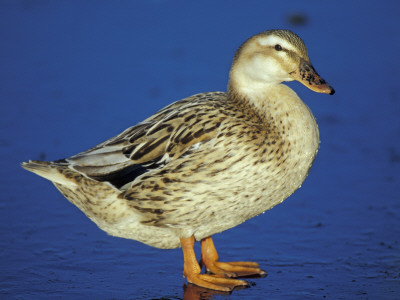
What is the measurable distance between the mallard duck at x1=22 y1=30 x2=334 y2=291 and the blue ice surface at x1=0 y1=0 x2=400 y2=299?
292 mm

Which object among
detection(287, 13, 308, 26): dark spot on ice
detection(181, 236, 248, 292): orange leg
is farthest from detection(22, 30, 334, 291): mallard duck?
detection(287, 13, 308, 26): dark spot on ice

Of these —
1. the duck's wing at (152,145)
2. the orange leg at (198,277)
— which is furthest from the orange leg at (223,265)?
the duck's wing at (152,145)

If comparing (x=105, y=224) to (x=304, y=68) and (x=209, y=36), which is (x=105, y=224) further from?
(x=209, y=36)

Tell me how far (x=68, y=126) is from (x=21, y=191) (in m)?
1.42

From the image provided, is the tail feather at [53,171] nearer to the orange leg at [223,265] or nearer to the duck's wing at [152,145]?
the duck's wing at [152,145]

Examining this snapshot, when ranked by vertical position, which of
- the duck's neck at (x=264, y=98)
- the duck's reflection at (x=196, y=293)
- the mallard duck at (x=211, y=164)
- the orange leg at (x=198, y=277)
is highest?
the duck's neck at (x=264, y=98)

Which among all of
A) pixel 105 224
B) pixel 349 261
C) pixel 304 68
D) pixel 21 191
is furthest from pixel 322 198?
pixel 21 191

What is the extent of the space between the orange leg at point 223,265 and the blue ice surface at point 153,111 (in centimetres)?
10

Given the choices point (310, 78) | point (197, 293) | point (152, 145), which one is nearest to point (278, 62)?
point (310, 78)

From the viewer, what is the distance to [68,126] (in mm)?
7988

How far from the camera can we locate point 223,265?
5566 mm

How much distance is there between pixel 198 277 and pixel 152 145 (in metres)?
1.01

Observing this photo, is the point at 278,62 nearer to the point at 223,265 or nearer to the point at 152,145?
the point at 152,145

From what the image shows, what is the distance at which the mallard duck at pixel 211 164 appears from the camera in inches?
200
